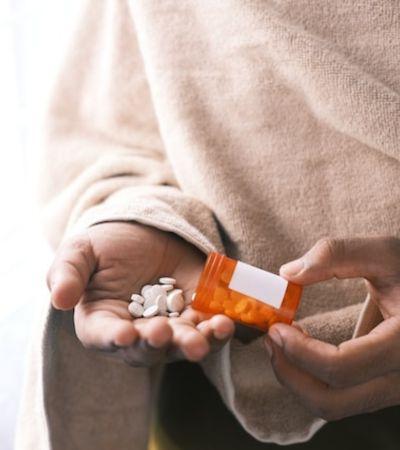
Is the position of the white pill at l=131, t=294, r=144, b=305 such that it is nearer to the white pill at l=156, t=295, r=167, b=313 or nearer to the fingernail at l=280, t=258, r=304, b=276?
the white pill at l=156, t=295, r=167, b=313

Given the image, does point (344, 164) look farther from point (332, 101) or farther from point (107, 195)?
point (107, 195)

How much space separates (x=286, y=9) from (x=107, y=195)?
30 cm

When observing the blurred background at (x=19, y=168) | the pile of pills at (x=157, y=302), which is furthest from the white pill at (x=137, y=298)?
the blurred background at (x=19, y=168)

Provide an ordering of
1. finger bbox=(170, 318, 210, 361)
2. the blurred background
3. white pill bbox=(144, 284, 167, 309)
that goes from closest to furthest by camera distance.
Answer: finger bbox=(170, 318, 210, 361)
white pill bbox=(144, 284, 167, 309)
the blurred background

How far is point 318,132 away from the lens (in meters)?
0.71

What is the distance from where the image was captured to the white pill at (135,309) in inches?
21.9

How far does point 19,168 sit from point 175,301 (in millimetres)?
492

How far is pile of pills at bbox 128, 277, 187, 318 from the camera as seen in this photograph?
1.83ft

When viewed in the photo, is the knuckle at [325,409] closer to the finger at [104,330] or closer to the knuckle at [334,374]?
the knuckle at [334,374]

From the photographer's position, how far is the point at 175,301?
1.92 ft

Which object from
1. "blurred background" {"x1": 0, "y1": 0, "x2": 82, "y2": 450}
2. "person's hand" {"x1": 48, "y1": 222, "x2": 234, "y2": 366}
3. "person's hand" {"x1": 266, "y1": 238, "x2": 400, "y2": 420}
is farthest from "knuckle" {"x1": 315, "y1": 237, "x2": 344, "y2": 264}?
"blurred background" {"x1": 0, "y1": 0, "x2": 82, "y2": 450}

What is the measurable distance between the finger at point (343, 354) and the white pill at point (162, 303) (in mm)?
94

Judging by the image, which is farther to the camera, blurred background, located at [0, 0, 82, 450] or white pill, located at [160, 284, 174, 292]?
blurred background, located at [0, 0, 82, 450]

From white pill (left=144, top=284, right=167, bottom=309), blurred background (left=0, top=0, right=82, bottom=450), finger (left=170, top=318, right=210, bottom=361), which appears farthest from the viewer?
blurred background (left=0, top=0, right=82, bottom=450)
